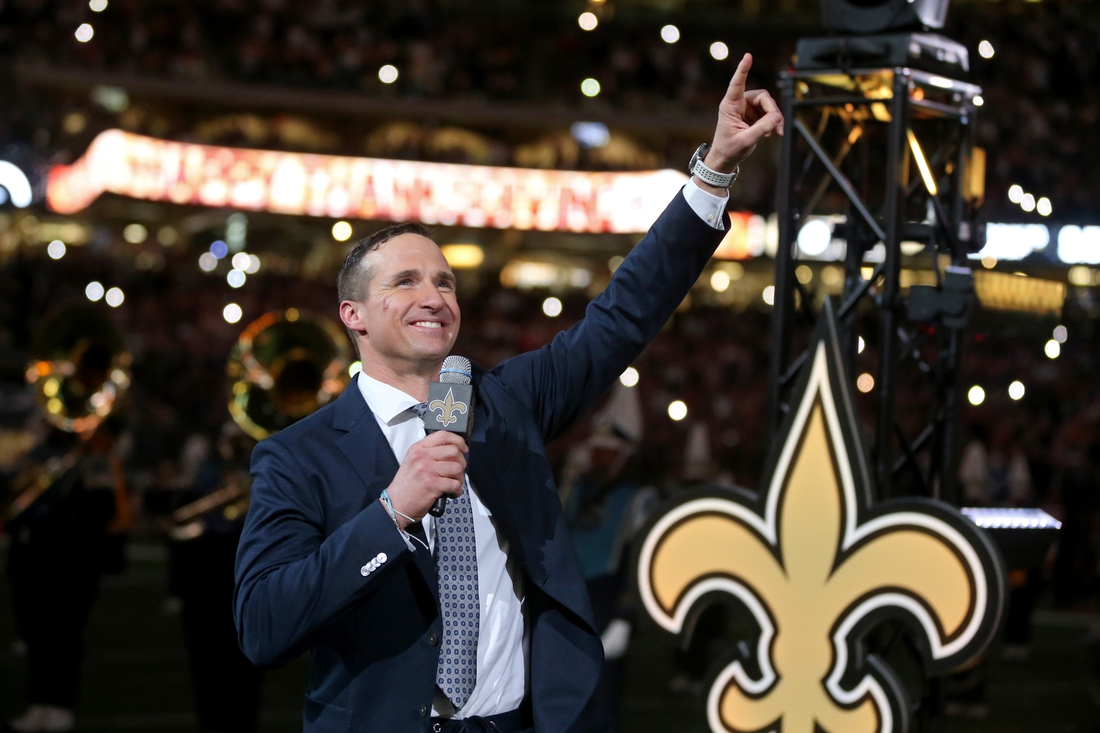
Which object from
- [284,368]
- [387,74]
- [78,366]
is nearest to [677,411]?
[78,366]

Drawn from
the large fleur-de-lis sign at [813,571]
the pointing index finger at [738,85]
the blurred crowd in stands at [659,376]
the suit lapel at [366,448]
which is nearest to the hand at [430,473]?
the suit lapel at [366,448]

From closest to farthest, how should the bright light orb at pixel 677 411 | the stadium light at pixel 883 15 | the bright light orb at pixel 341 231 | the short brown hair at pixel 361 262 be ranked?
the short brown hair at pixel 361 262
the stadium light at pixel 883 15
the bright light orb at pixel 677 411
the bright light orb at pixel 341 231

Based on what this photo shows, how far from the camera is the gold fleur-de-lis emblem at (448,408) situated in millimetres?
2332

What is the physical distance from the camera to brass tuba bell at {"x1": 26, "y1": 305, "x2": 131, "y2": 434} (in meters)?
8.29

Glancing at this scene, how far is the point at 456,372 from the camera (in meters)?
2.46

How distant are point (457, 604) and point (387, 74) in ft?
77.2

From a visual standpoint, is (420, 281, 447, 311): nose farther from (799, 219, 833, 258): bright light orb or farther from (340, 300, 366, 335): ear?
(799, 219, 833, 258): bright light orb

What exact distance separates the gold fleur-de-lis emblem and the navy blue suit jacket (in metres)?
0.19

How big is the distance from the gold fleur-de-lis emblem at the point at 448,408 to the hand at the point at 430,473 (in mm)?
30

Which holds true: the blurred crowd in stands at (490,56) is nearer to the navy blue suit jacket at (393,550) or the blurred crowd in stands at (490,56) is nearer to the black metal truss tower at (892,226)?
the black metal truss tower at (892,226)

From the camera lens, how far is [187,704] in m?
8.25

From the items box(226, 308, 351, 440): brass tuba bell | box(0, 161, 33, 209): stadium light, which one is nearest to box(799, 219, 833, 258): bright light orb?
box(0, 161, 33, 209): stadium light

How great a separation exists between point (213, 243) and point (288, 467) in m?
25.0

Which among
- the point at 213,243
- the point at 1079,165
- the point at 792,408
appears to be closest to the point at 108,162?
the point at 213,243
